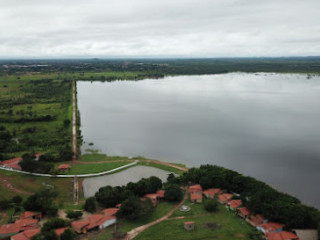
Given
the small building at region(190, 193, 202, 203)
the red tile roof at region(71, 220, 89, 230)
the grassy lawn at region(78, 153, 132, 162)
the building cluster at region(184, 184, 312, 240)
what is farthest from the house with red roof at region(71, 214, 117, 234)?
the grassy lawn at region(78, 153, 132, 162)

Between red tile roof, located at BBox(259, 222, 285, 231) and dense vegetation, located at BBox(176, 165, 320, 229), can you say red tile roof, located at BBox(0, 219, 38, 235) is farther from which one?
red tile roof, located at BBox(259, 222, 285, 231)

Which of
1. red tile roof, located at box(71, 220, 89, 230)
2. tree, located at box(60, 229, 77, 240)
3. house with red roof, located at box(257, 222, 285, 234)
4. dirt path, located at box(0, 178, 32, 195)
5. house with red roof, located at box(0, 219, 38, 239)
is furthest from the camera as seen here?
dirt path, located at box(0, 178, 32, 195)

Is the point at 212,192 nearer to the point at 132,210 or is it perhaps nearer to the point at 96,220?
the point at 132,210

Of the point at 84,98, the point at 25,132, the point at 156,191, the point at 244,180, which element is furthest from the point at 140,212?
the point at 84,98

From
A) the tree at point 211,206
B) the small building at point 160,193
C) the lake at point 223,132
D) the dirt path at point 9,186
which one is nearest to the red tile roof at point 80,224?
the small building at point 160,193

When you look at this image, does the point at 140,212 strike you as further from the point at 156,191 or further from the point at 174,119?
the point at 174,119

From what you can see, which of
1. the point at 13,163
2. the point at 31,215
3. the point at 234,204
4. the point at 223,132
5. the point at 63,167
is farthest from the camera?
the point at 223,132

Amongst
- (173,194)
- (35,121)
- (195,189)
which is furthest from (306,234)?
(35,121)
